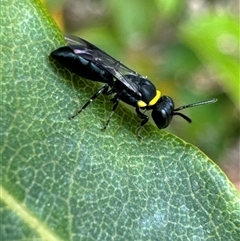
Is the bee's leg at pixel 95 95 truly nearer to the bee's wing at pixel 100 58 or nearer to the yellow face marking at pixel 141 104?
the bee's wing at pixel 100 58

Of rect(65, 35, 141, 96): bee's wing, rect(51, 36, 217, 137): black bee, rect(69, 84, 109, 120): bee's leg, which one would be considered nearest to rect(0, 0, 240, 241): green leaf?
rect(69, 84, 109, 120): bee's leg

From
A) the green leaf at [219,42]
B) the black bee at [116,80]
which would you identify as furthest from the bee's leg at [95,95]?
the green leaf at [219,42]

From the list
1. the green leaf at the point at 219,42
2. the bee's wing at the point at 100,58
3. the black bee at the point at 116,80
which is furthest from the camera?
the green leaf at the point at 219,42

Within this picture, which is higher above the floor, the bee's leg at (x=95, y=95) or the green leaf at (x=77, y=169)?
the bee's leg at (x=95, y=95)

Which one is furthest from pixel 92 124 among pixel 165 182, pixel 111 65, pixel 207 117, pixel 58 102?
pixel 207 117

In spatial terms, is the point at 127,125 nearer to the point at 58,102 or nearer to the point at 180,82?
the point at 58,102

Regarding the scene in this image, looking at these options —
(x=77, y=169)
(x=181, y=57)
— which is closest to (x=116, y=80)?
(x=77, y=169)

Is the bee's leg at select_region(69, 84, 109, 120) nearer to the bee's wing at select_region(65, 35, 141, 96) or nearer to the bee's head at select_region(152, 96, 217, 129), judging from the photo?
the bee's wing at select_region(65, 35, 141, 96)
